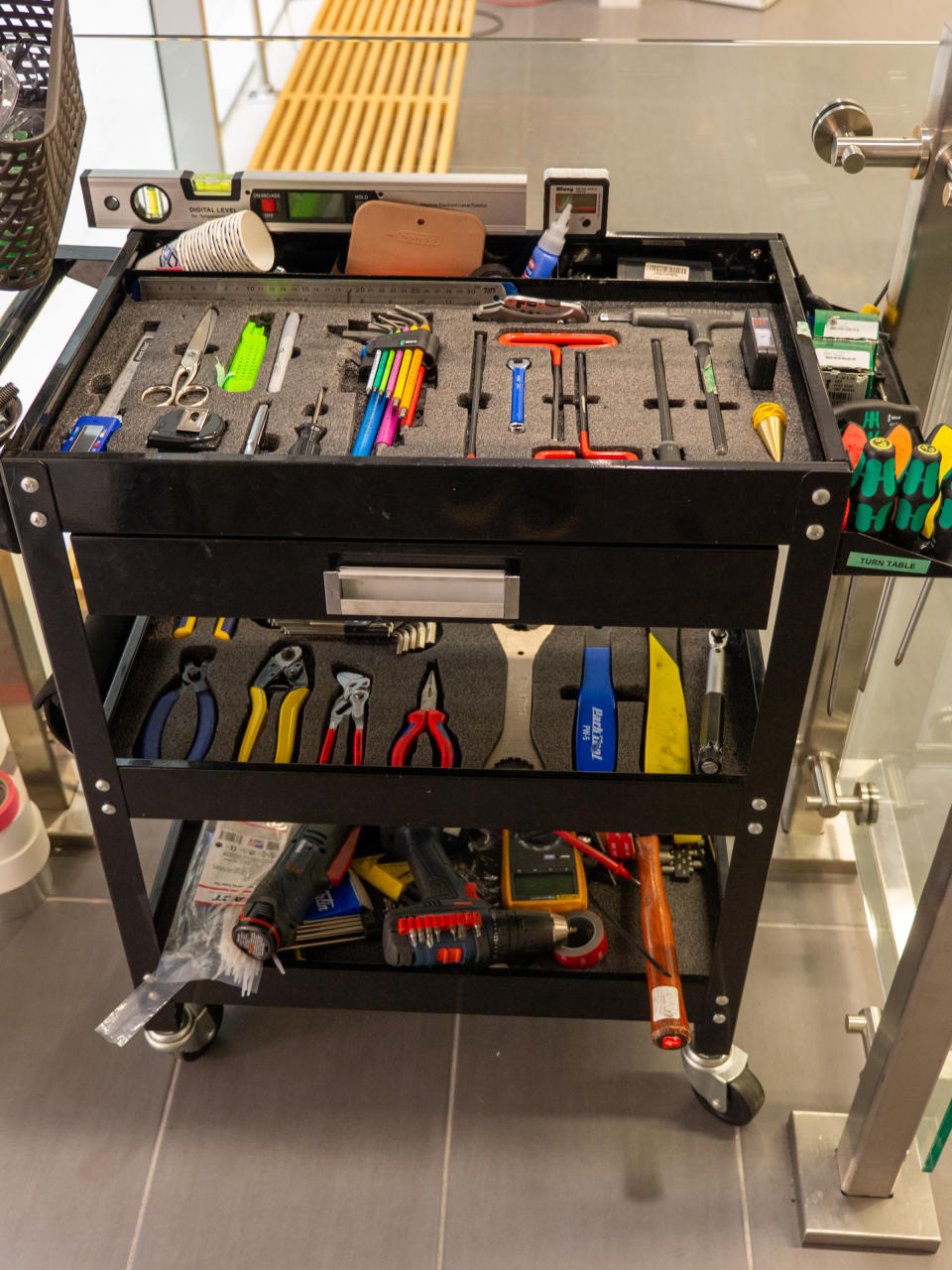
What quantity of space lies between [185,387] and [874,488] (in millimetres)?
653

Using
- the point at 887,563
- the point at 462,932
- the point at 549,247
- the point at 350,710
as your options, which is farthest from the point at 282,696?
the point at 887,563

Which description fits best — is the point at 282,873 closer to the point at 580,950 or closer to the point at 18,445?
the point at 580,950

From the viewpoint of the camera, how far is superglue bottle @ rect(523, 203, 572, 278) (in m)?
1.35

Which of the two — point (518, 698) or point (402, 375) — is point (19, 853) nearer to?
point (518, 698)

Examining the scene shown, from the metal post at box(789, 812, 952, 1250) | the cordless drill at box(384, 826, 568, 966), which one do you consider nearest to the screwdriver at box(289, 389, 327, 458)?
the cordless drill at box(384, 826, 568, 966)

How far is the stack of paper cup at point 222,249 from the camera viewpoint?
4.30 feet

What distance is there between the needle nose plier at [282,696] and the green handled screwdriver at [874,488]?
0.67 meters

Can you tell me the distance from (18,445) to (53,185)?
0.29 metres

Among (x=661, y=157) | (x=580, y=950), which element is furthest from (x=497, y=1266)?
(x=661, y=157)

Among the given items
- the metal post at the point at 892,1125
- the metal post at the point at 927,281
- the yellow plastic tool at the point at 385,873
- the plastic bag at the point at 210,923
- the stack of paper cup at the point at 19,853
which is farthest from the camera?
the stack of paper cup at the point at 19,853

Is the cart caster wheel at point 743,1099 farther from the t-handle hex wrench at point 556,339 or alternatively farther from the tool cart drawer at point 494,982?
the t-handle hex wrench at point 556,339

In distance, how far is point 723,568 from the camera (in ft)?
3.59

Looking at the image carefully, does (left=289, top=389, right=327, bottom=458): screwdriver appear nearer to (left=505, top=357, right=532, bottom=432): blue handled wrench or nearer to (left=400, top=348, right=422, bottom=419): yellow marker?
(left=400, top=348, right=422, bottom=419): yellow marker

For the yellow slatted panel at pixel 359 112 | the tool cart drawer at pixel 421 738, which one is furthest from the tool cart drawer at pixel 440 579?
the yellow slatted panel at pixel 359 112
